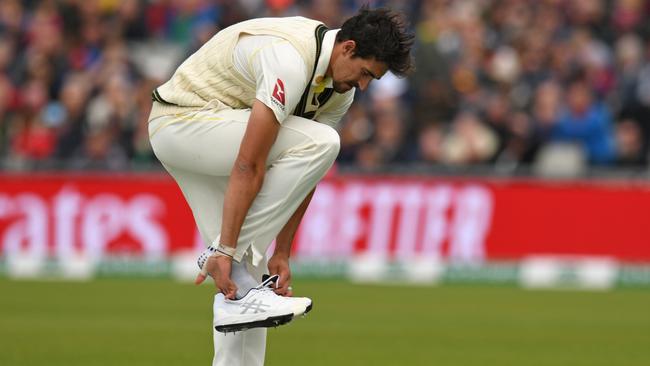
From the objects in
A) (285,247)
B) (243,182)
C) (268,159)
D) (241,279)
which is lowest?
(241,279)

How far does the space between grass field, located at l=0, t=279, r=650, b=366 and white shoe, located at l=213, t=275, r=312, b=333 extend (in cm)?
273

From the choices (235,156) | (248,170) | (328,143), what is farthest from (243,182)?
(328,143)

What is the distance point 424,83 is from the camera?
17.8 meters

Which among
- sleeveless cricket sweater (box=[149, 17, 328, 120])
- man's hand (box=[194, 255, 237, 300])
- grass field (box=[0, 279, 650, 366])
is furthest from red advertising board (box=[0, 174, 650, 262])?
man's hand (box=[194, 255, 237, 300])

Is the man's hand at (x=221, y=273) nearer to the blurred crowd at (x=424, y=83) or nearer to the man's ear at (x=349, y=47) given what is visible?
the man's ear at (x=349, y=47)

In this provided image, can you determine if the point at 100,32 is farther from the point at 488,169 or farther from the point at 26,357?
the point at 26,357

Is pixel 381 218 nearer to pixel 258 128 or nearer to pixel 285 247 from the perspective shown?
pixel 285 247

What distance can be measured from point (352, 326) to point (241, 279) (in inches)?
222

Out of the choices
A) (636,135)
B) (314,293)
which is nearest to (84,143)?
(314,293)

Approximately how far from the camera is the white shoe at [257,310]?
6398 mm

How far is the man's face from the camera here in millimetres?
6457

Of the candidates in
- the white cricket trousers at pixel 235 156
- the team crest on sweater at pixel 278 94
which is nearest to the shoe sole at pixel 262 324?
the white cricket trousers at pixel 235 156

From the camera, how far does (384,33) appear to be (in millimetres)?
6402

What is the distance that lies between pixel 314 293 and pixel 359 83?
29.9ft
